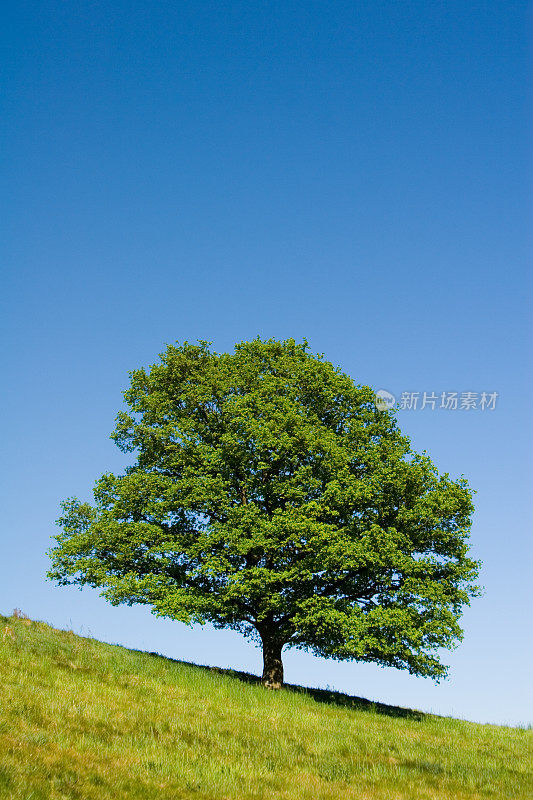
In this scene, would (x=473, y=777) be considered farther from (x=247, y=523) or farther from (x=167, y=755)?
(x=247, y=523)

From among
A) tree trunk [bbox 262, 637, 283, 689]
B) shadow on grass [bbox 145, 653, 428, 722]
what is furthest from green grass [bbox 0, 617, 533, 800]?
tree trunk [bbox 262, 637, 283, 689]

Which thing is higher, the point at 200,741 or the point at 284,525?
the point at 284,525

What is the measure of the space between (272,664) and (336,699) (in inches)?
142

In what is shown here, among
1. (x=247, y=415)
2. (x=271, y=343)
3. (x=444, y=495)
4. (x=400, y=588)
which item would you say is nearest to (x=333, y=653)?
(x=400, y=588)

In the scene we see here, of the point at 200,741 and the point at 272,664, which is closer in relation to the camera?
the point at 200,741

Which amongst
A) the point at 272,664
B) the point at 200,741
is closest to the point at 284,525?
the point at 272,664

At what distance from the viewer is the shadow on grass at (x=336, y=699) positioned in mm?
28938

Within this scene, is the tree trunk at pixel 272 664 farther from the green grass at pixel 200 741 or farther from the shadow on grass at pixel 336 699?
the green grass at pixel 200 741

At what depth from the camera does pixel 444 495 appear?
3003 centimetres

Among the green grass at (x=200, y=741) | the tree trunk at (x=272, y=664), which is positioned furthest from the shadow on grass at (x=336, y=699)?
the green grass at (x=200, y=741)

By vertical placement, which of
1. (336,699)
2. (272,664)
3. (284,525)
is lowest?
(336,699)

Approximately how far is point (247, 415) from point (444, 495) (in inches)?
408

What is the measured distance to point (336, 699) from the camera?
30359 millimetres

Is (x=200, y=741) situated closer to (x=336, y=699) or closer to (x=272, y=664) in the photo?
(x=272, y=664)
